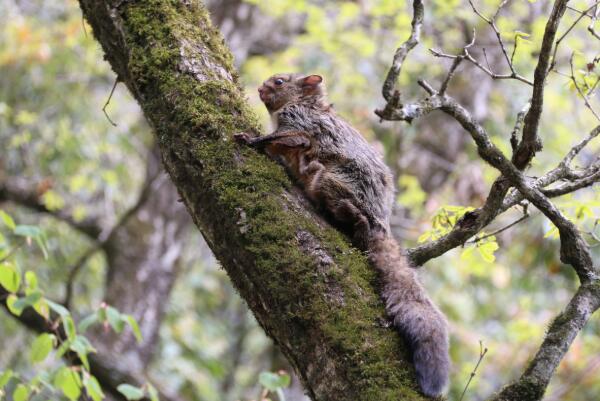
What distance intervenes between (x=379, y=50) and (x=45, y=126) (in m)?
5.27

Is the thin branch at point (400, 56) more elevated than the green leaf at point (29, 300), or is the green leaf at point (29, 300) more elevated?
the thin branch at point (400, 56)

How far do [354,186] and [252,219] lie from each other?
1.45 meters

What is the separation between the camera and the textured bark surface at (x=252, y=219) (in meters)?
2.75

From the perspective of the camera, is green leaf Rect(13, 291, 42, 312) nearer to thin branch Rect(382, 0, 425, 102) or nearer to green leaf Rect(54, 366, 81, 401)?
green leaf Rect(54, 366, 81, 401)

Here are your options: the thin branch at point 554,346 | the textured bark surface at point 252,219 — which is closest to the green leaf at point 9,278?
the textured bark surface at point 252,219

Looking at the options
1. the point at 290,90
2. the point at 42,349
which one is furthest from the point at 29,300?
the point at 290,90

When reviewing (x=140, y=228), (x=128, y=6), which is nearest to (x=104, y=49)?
(x=128, y=6)

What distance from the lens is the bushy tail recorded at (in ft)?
9.39

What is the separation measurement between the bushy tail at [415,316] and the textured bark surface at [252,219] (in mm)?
74

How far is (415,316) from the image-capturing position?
3.05 meters

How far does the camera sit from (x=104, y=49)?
4059 millimetres

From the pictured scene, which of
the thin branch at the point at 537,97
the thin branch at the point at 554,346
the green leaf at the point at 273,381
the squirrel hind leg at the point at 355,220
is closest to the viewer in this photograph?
the thin branch at the point at 554,346

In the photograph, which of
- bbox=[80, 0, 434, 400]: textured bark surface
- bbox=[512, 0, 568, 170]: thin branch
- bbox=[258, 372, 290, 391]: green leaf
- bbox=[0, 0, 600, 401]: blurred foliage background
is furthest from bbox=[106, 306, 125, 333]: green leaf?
bbox=[0, 0, 600, 401]: blurred foliage background

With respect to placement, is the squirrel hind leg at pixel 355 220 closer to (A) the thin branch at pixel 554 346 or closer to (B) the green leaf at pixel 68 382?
(A) the thin branch at pixel 554 346
